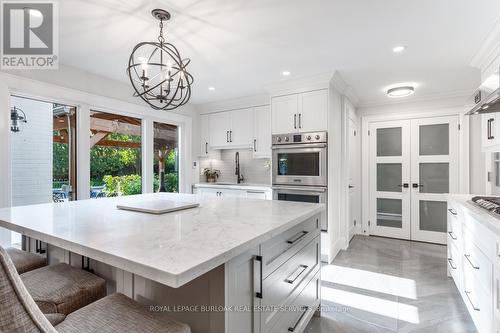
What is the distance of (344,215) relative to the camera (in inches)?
150

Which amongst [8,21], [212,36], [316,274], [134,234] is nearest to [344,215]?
[316,274]

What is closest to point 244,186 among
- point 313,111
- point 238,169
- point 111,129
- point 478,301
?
point 238,169

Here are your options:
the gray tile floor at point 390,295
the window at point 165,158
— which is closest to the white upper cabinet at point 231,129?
the window at point 165,158

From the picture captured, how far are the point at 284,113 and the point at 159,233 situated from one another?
2.87 metres

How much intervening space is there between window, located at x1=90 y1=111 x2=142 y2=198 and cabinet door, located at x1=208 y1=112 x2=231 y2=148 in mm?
1294

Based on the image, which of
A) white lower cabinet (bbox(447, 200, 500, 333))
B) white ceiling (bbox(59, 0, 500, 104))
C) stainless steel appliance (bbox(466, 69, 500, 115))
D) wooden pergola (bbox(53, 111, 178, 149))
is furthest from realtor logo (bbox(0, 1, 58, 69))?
white lower cabinet (bbox(447, 200, 500, 333))

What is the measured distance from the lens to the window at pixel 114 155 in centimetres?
340

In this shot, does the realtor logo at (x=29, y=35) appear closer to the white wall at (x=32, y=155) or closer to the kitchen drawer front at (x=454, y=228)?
the white wall at (x=32, y=155)

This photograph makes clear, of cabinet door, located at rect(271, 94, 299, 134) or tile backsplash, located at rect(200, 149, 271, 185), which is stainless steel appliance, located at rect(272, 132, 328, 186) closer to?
cabinet door, located at rect(271, 94, 299, 134)

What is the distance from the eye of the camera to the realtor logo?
1.91m

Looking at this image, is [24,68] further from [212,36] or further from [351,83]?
[351,83]

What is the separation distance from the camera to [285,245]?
1.47 meters

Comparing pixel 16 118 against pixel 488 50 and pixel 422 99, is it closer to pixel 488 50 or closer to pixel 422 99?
pixel 488 50

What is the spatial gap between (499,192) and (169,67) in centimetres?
386
